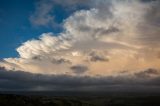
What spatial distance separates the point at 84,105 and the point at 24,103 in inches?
1450

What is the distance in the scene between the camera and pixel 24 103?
367 feet

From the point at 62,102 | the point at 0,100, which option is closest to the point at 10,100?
the point at 0,100

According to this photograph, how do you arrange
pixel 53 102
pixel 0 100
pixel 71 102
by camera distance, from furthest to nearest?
pixel 71 102
pixel 53 102
pixel 0 100

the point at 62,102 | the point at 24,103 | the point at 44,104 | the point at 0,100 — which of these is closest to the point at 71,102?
the point at 62,102

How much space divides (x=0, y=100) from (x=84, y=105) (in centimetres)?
4586

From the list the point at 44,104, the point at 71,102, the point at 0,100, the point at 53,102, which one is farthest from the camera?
the point at 71,102

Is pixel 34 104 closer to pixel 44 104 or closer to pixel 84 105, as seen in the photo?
pixel 44 104

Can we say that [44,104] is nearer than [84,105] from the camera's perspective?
Yes

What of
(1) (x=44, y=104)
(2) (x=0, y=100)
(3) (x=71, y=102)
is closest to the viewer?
(2) (x=0, y=100)

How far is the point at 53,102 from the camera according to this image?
12531 cm

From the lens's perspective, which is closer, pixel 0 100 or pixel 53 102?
pixel 0 100

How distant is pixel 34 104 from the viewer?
11356 cm

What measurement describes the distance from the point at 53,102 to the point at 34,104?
44.7ft

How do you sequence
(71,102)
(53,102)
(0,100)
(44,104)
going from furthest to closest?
(71,102)
(53,102)
(44,104)
(0,100)
